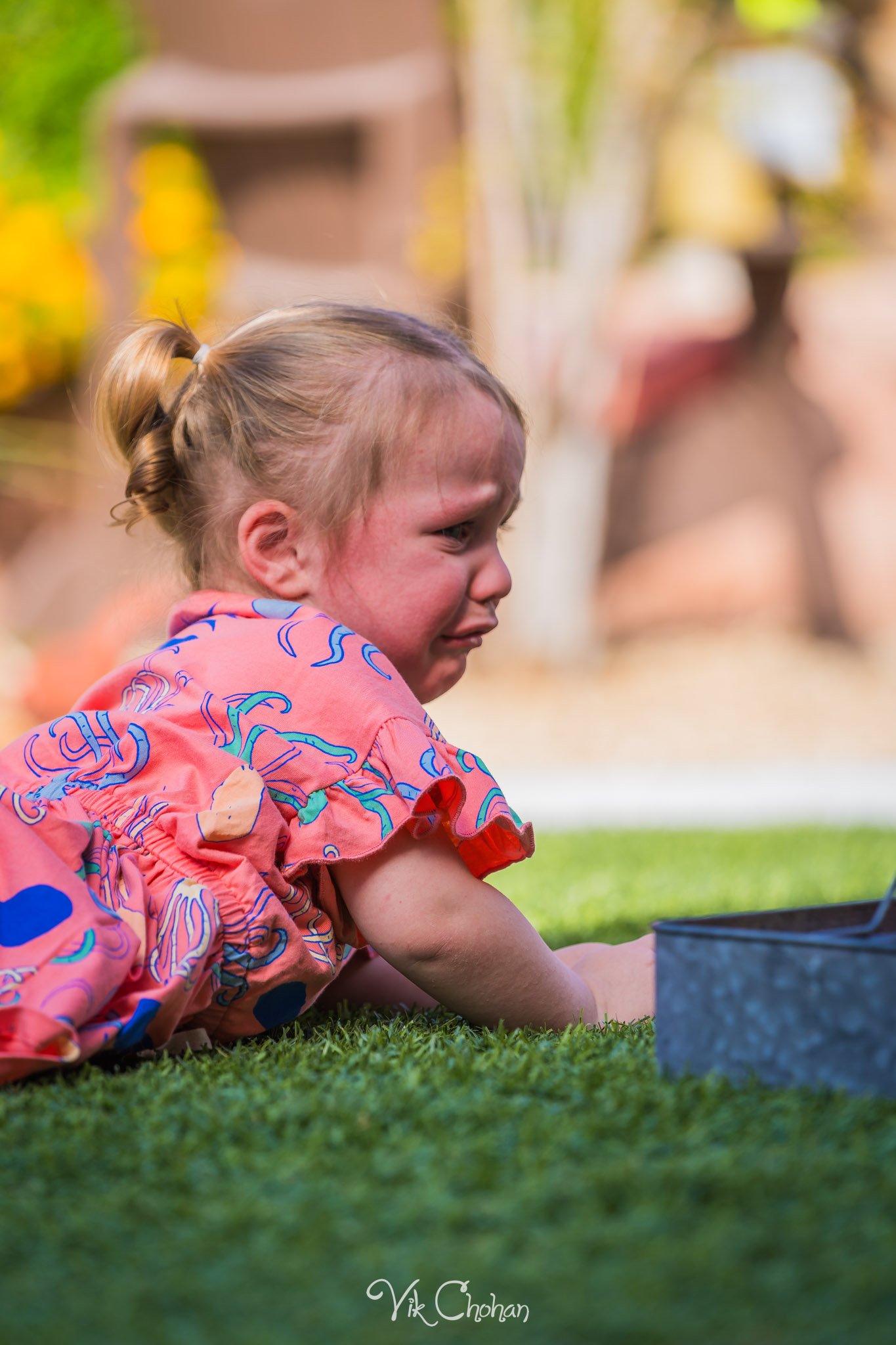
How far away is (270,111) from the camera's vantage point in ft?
24.1

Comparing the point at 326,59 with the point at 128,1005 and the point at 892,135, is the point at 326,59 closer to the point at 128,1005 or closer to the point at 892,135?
the point at 892,135

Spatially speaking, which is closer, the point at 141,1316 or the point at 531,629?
the point at 141,1316

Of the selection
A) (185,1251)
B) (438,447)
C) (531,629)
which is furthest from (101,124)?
(185,1251)

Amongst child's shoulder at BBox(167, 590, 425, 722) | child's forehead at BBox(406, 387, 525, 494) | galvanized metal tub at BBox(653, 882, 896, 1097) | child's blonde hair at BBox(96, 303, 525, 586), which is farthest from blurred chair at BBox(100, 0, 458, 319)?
galvanized metal tub at BBox(653, 882, 896, 1097)

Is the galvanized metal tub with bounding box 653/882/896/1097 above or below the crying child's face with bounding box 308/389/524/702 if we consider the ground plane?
below

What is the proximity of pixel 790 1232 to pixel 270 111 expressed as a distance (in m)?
7.34

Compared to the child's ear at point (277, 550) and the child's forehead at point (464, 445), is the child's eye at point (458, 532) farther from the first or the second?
the child's ear at point (277, 550)

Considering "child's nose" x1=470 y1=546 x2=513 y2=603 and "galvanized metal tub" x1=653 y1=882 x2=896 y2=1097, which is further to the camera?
"child's nose" x1=470 y1=546 x2=513 y2=603

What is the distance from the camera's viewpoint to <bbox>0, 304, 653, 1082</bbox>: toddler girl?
1505 mm

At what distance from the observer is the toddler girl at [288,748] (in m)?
1.50

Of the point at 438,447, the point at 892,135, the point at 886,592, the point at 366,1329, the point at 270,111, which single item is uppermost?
the point at 892,135

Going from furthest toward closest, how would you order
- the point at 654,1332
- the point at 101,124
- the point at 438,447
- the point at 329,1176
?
the point at 101,124 < the point at 438,447 < the point at 329,1176 < the point at 654,1332

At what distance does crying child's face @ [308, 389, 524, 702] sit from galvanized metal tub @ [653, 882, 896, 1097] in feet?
2.22
